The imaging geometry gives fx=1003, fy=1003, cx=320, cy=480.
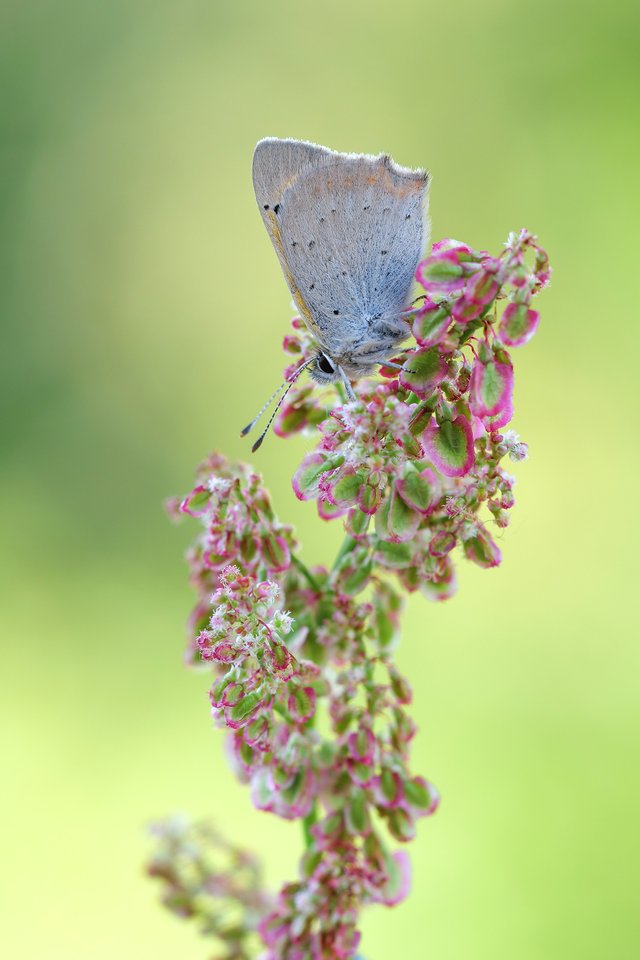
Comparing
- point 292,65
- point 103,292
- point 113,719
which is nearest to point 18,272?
point 103,292

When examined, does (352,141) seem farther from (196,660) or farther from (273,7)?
(196,660)

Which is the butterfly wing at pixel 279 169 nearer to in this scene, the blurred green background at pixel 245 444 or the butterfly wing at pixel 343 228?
the butterfly wing at pixel 343 228

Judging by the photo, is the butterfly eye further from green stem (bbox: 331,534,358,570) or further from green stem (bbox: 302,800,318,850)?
green stem (bbox: 302,800,318,850)

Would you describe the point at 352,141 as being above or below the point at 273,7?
below

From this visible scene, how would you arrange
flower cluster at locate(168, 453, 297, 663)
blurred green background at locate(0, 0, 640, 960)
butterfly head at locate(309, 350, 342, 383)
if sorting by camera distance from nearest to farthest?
flower cluster at locate(168, 453, 297, 663)
butterfly head at locate(309, 350, 342, 383)
blurred green background at locate(0, 0, 640, 960)

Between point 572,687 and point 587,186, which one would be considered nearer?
point 572,687

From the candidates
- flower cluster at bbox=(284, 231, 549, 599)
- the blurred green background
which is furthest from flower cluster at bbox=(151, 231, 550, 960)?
the blurred green background

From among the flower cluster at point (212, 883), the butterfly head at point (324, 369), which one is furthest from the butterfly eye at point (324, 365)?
the flower cluster at point (212, 883)
